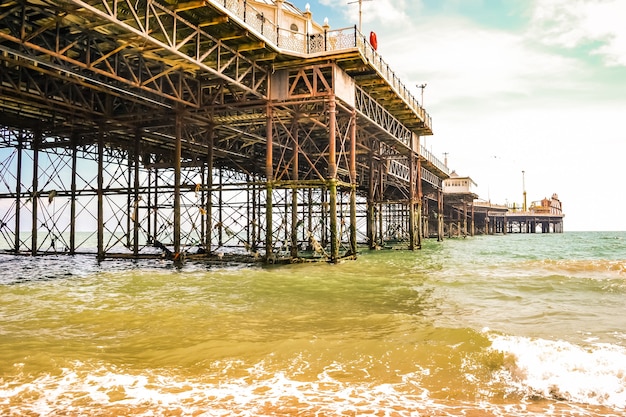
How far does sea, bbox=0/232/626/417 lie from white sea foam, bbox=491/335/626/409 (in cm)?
2

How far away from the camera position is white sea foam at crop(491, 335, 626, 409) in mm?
5270

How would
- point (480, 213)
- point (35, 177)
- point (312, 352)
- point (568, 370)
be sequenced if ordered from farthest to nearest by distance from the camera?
1. point (480, 213)
2. point (35, 177)
3. point (312, 352)
4. point (568, 370)

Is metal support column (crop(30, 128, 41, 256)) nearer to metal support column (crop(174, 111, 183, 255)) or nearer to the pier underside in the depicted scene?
the pier underside

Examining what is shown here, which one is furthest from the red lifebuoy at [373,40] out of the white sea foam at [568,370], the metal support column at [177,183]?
the white sea foam at [568,370]

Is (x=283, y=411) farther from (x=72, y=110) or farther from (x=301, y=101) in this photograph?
(x=72, y=110)

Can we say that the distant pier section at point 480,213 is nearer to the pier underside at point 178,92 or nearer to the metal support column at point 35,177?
the pier underside at point 178,92

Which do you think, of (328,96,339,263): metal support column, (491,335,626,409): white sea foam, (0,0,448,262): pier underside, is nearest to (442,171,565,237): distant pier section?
(0,0,448,262): pier underside

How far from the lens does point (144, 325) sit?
28.3ft

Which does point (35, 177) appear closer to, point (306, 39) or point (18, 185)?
point (18, 185)

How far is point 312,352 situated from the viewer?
22.2 ft

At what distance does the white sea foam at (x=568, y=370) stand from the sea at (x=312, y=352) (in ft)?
0.08

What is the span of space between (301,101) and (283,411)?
672 inches

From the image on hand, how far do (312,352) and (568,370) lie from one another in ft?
11.6

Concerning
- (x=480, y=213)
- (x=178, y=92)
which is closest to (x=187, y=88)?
(x=178, y=92)
